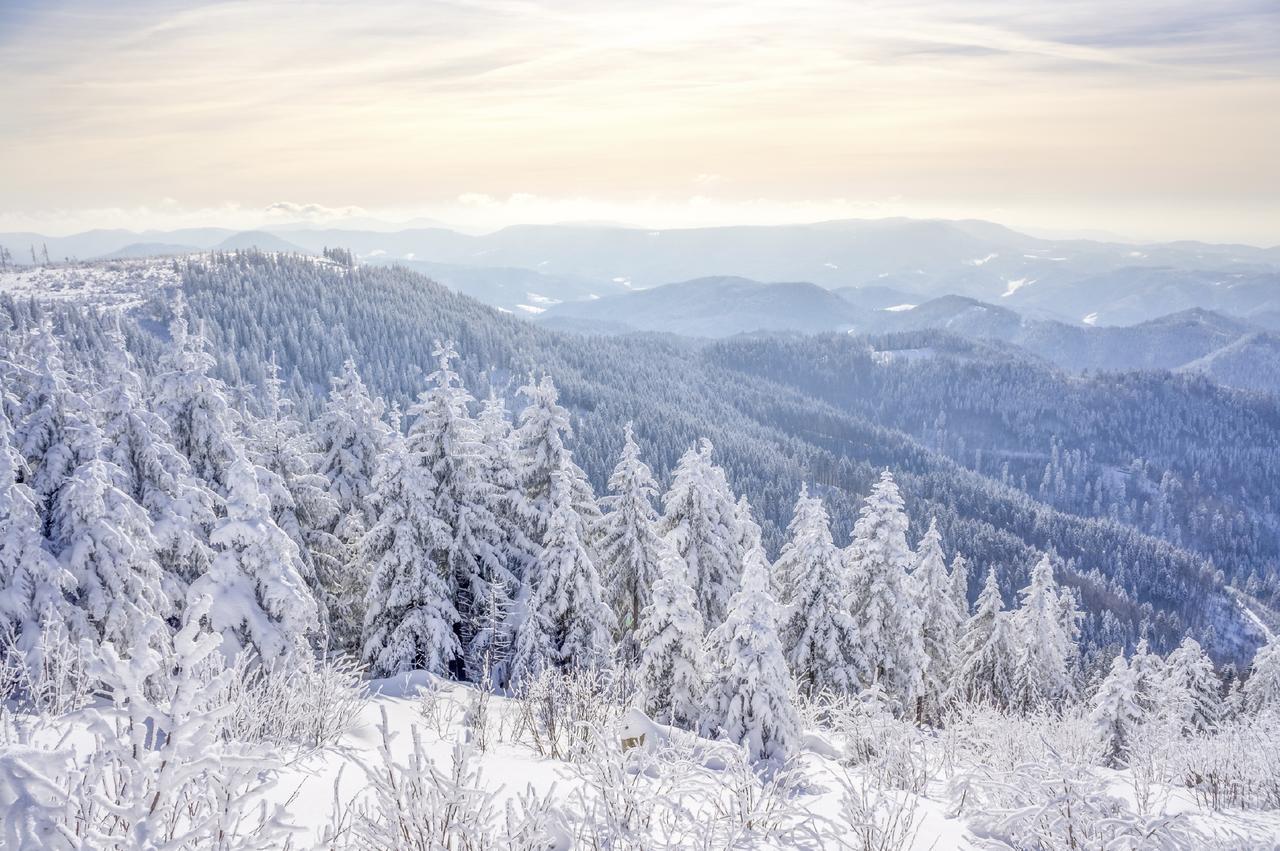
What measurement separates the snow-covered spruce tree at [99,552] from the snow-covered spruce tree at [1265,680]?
42.3m

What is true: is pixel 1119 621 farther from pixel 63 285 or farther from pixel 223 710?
pixel 63 285

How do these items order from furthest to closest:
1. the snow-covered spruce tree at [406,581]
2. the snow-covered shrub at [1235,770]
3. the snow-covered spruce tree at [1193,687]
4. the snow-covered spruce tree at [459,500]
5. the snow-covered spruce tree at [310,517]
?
the snow-covered spruce tree at [1193,687] → the snow-covered spruce tree at [310,517] → the snow-covered spruce tree at [459,500] → the snow-covered spruce tree at [406,581] → the snow-covered shrub at [1235,770]

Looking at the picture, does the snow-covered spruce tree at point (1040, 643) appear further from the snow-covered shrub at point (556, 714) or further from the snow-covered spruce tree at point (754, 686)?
the snow-covered shrub at point (556, 714)

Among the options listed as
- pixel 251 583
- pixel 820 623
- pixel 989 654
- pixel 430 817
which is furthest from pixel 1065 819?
pixel 989 654

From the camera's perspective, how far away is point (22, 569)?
45.2 ft

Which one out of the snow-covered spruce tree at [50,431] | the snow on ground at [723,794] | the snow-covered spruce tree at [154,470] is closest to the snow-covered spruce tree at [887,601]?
the snow on ground at [723,794]

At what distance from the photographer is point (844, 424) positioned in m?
174

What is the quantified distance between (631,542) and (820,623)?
6.80m

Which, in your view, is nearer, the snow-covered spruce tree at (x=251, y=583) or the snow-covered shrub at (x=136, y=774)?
the snow-covered shrub at (x=136, y=774)

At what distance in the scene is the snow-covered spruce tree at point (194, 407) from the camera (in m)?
19.7

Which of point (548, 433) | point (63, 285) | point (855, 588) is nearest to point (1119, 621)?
point (855, 588)

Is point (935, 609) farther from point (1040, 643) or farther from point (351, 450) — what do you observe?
point (351, 450)

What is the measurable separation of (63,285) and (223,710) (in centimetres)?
22146

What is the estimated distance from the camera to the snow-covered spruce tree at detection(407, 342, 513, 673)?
21094 mm
